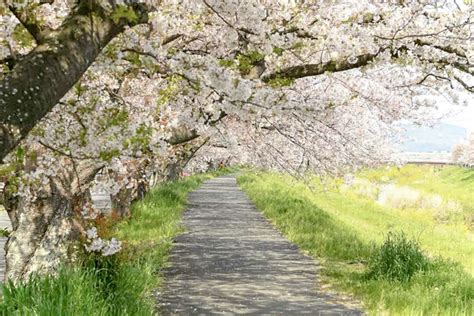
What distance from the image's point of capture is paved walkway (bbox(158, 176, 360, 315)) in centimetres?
921

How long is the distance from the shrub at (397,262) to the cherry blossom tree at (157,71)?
276 cm

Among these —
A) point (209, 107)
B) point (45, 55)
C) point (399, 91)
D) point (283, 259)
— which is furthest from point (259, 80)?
point (283, 259)

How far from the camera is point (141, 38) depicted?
6.42 m

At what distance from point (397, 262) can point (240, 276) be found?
2887mm

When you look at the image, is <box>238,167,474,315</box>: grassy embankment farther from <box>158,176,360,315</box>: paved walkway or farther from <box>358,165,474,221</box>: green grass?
<box>358,165,474,221</box>: green grass

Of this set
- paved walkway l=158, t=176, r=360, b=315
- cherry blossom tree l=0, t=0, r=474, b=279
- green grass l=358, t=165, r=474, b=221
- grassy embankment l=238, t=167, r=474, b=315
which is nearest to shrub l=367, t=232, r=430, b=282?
grassy embankment l=238, t=167, r=474, b=315

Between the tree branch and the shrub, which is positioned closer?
the tree branch

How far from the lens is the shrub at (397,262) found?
1053 cm

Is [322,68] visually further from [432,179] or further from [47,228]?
[432,179]

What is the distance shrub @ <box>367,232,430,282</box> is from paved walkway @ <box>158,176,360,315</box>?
45.3 inches

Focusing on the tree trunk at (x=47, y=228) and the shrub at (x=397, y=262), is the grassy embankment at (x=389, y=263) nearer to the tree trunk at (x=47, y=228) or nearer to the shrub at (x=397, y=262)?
the shrub at (x=397, y=262)

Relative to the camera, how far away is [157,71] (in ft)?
22.4

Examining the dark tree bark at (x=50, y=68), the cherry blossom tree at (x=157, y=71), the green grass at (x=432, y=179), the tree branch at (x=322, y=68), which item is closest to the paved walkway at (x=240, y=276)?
the cherry blossom tree at (x=157, y=71)

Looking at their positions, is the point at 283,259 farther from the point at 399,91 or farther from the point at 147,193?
the point at 147,193
